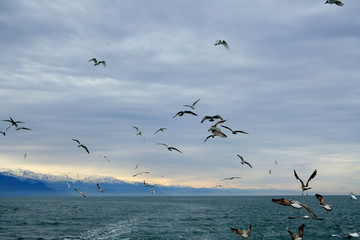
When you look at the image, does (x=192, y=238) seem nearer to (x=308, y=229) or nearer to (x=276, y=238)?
(x=276, y=238)

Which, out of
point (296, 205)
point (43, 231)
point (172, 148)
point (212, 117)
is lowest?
point (43, 231)

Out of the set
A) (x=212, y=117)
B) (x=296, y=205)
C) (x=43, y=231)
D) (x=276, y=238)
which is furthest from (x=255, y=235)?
(x=296, y=205)

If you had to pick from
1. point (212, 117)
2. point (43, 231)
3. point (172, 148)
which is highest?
point (212, 117)

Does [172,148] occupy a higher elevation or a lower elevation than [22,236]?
higher

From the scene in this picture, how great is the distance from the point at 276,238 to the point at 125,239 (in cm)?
2265

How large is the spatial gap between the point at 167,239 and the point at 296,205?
36680mm

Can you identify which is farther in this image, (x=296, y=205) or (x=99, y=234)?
(x=99, y=234)

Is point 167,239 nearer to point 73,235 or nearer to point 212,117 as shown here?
point 73,235

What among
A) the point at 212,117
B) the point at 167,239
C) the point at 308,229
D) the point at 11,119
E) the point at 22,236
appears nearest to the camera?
the point at 212,117

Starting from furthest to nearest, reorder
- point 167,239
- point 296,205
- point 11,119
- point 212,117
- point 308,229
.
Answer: point 308,229
point 167,239
point 11,119
point 212,117
point 296,205

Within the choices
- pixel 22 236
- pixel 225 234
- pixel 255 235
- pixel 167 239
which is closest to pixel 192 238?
pixel 167 239

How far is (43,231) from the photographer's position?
54.1 m

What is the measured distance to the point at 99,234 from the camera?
170 ft


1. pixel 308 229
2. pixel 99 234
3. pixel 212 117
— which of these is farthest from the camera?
pixel 308 229
